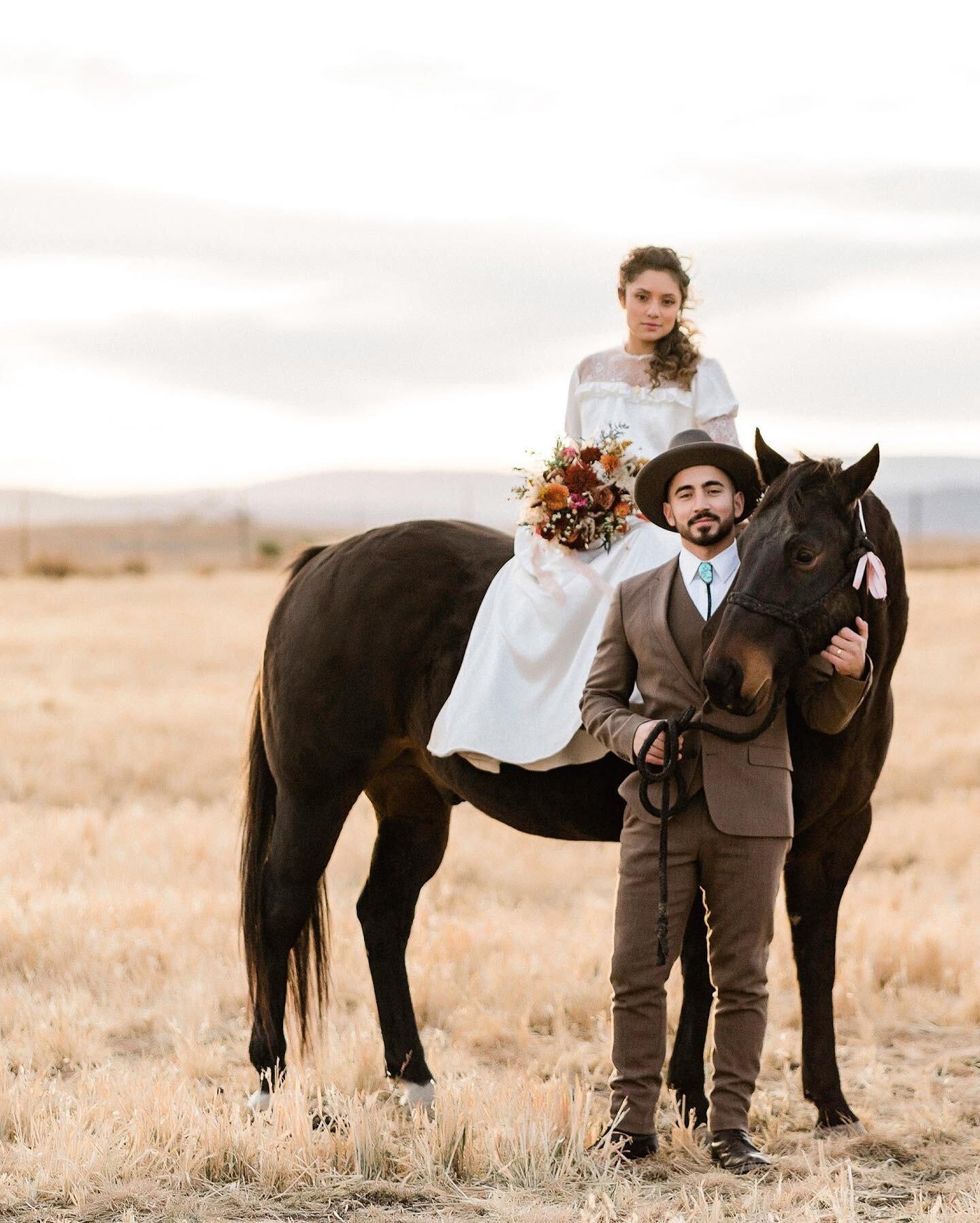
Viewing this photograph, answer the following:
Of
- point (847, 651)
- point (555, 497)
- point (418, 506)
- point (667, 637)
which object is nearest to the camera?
point (847, 651)

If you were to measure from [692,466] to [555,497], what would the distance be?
2.19 ft

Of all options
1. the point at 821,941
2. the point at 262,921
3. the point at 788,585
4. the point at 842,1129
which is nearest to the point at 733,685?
the point at 788,585

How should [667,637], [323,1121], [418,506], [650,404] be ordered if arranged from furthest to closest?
[418,506] < [650,404] < [323,1121] < [667,637]

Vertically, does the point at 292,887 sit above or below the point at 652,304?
below

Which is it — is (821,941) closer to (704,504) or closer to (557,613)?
(557,613)

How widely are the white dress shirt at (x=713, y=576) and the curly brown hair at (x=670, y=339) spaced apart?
87cm

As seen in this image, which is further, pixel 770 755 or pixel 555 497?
pixel 555 497

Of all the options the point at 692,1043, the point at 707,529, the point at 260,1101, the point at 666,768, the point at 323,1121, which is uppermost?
the point at 707,529

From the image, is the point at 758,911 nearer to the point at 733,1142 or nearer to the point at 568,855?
the point at 733,1142

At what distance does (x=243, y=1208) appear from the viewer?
11.4 feet

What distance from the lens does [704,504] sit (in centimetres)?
364

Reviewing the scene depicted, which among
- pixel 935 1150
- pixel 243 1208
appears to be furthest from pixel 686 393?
pixel 243 1208

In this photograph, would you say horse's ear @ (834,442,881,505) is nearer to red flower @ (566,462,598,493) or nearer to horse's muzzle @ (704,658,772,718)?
horse's muzzle @ (704,658,772,718)

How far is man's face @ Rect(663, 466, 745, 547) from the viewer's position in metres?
3.64
